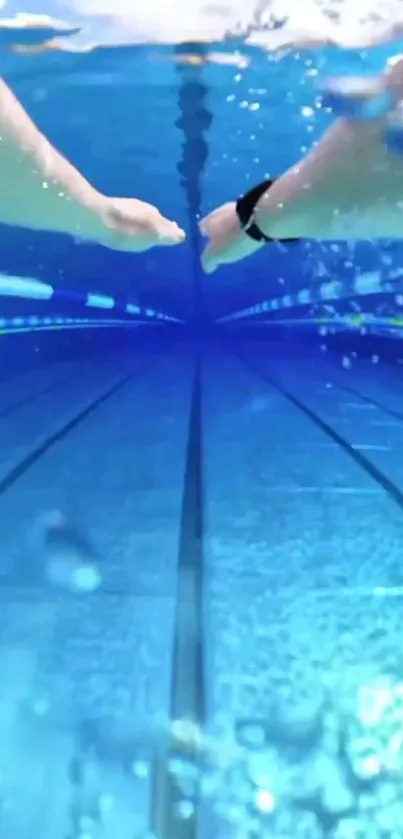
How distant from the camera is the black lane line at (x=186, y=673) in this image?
825 millimetres

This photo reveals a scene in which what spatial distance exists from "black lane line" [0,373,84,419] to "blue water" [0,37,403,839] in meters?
0.01

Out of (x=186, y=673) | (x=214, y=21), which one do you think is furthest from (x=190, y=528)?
(x=214, y=21)

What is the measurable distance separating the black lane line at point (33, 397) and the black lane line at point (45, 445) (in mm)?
164

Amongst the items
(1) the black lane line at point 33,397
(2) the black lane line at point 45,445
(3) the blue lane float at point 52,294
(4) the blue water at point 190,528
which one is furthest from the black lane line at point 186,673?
(3) the blue lane float at point 52,294

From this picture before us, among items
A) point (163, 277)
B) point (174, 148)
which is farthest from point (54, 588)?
point (163, 277)

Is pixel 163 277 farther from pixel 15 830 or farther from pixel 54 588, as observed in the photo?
pixel 15 830

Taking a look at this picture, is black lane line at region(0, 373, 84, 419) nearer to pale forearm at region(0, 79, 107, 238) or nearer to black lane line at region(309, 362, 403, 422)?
pale forearm at region(0, 79, 107, 238)

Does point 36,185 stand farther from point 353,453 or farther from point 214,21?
point 353,453

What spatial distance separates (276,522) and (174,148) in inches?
50.5

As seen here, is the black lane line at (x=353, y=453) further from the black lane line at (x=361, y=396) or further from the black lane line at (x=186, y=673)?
the black lane line at (x=186, y=673)

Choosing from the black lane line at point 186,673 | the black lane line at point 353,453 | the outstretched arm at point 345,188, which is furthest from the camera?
the black lane line at point 353,453

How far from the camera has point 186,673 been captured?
102 cm

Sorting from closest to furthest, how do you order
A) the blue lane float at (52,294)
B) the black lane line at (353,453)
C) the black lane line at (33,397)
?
the black lane line at (353,453) → the black lane line at (33,397) → the blue lane float at (52,294)

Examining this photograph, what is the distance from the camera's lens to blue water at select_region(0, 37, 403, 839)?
2.86 ft
